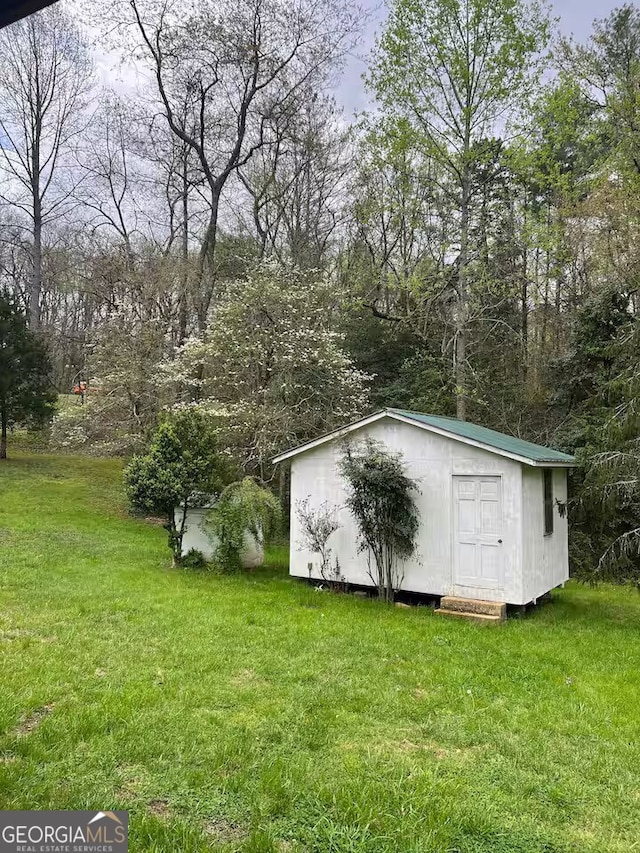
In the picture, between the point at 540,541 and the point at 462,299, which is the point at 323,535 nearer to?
the point at 540,541

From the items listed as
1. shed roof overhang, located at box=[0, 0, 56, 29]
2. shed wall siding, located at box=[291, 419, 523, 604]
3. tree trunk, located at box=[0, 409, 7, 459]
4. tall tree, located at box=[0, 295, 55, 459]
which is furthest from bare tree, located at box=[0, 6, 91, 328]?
shed roof overhang, located at box=[0, 0, 56, 29]

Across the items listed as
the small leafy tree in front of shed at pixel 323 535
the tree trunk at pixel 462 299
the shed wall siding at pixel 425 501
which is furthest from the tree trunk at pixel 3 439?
the tree trunk at pixel 462 299

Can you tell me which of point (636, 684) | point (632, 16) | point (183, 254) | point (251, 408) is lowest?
point (636, 684)

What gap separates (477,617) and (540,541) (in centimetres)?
166

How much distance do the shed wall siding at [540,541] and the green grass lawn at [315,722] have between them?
23.3 inches

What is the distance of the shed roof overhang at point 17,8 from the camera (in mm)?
1358

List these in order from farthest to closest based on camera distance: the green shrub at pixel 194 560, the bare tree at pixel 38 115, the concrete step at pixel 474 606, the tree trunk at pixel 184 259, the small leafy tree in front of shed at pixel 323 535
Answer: the bare tree at pixel 38 115, the tree trunk at pixel 184 259, the green shrub at pixel 194 560, the small leafy tree in front of shed at pixel 323 535, the concrete step at pixel 474 606

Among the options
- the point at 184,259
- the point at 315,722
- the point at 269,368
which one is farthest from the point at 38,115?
the point at 315,722

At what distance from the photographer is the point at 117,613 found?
21.1 ft

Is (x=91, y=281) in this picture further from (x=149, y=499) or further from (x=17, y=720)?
(x=17, y=720)

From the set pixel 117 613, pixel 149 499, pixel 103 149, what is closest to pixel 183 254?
pixel 103 149

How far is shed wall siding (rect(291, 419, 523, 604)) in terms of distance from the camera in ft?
23.7

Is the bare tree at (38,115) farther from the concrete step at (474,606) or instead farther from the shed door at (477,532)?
the concrete step at (474,606)

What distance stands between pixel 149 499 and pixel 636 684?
719 centimetres
